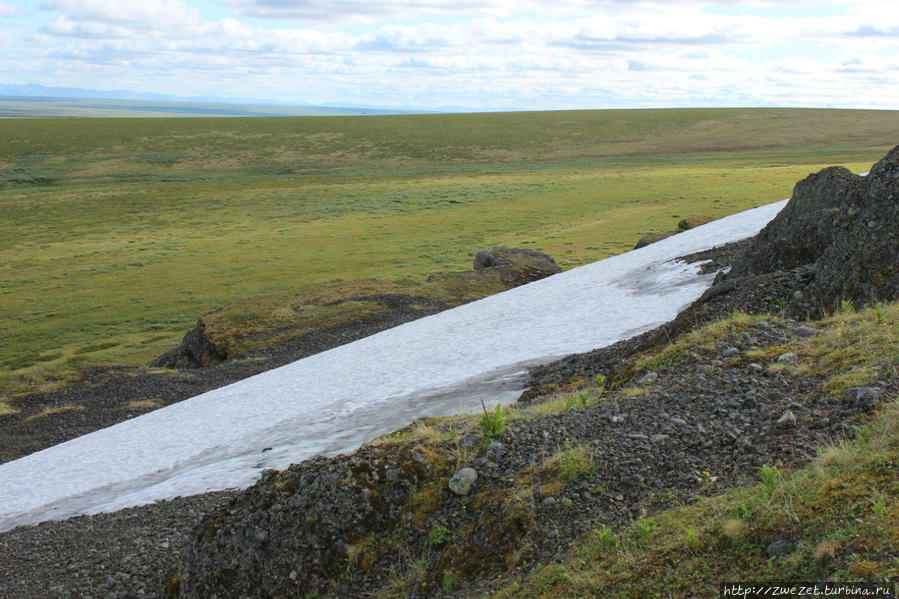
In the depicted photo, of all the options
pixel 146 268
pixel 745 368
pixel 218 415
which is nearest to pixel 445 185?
pixel 146 268

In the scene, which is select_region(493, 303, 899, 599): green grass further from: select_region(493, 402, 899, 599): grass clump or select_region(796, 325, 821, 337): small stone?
select_region(796, 325, 821, 337): small stone

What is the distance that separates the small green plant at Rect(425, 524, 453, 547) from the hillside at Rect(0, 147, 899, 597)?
2cm

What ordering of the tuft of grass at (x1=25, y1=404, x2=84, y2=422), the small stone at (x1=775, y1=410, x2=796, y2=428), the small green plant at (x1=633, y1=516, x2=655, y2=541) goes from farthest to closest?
the tuft of grass at (x1=25, y1=404, x2=84, y2=422) < the small stone at (x1=775, y1=410, x2=796, y2=428) < the small green plant at (x1=633, y1=516, x2=655, y2=541)

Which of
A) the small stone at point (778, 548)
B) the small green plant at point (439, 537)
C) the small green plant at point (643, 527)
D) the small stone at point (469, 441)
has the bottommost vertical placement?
the small green plant at point (439, 537)

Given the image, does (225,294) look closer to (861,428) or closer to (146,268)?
(146,268)

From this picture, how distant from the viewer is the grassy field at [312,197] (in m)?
44.1

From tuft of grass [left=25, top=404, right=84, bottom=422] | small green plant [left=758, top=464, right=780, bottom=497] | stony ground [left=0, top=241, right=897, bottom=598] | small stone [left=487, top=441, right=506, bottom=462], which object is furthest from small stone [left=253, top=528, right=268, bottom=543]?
tuft of grass [left=25, top=404, right=84, bottom=422]

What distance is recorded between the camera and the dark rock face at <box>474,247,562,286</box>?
127ft

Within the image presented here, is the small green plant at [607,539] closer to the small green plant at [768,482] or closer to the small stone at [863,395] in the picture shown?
the small green plant at [768,482]

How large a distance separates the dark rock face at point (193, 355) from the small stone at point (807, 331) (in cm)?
2446

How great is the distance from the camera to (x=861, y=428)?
6504 millimetres

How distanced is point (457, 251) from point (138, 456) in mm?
38578

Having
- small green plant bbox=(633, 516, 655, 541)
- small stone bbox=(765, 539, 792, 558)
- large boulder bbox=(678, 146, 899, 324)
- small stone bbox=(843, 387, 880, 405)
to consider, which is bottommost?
small green plant bbox=(633, 516, 655, 541)

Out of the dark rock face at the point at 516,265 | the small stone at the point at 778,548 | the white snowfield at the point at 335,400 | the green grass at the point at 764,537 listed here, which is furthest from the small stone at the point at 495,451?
the dark rock face at the point at 516,265
